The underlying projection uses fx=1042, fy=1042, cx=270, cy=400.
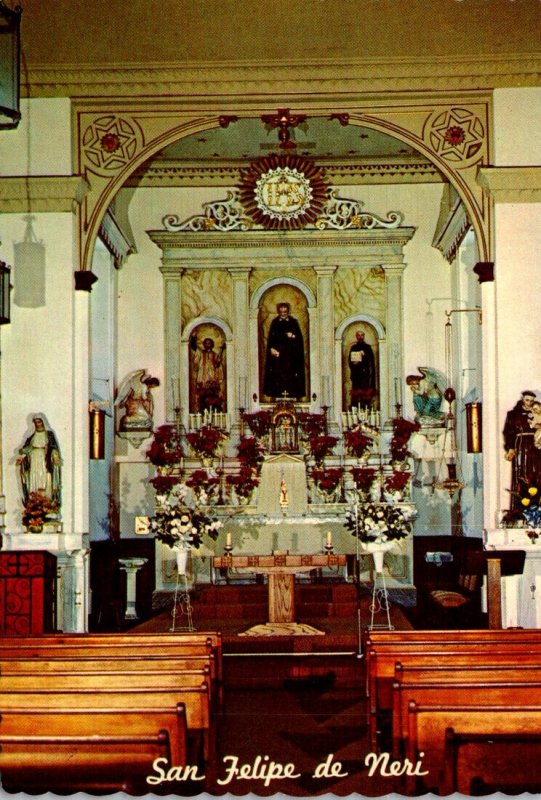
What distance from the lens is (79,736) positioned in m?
4.32

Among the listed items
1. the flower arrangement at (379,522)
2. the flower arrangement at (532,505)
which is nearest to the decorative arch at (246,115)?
the flower arrangement at (532,505)

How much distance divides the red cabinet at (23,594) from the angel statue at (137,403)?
5.26 meters

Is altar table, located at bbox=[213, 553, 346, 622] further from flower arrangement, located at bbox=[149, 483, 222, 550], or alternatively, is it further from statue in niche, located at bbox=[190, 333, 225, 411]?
statue in niche, located at bbox=[190, 333, 225, 411]

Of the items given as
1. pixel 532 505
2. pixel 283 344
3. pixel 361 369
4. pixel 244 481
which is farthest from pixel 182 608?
pixel 361 369

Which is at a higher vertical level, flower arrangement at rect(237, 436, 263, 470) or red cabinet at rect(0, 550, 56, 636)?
flower arrangement at rect(237, 436, 263, 470)

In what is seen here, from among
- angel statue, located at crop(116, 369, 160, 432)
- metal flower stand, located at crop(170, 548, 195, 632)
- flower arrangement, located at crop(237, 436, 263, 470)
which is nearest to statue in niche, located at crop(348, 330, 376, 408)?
flower arrangement, located at crop(237, 436, 263, 470)

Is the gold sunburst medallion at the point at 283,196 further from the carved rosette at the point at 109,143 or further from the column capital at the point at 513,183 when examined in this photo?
the column capital at the point at 513,183

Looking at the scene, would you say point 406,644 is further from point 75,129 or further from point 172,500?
point 75,129

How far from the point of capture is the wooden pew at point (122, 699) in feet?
15.2

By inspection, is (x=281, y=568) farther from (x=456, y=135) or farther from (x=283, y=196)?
(x=283, y=196)

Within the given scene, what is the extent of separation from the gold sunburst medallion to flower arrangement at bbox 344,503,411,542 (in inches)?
225

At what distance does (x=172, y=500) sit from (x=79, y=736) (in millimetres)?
6545

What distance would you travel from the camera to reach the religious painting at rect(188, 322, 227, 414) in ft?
50.4

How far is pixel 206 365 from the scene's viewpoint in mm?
15523
